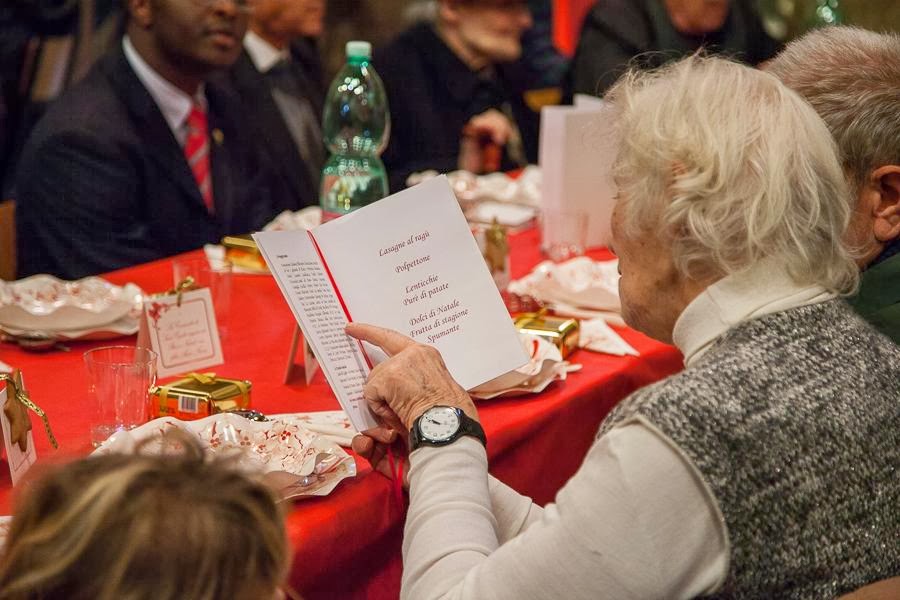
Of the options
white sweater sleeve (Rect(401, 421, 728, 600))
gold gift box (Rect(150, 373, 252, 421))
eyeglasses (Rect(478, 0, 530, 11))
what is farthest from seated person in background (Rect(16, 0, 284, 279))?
white sweater sleeve (Rect(401, 421, 728, 600))

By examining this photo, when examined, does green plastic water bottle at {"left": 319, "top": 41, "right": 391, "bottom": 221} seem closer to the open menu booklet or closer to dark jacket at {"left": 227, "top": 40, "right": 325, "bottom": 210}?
dark jacket at {"left": 227, "top": 40, "right": 325, "bottom": 210}

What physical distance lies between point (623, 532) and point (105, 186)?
2.36 m

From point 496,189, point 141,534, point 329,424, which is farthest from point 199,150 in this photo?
point 141,534

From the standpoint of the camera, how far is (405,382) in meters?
1.55

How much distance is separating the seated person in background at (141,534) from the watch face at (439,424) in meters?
0.53

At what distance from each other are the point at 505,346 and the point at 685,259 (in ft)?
1.28

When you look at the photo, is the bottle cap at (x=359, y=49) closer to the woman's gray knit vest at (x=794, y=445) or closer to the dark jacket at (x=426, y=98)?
the woman's gray knit vest at (x=794, y=445)

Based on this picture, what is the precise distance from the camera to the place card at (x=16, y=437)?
57.9 inches

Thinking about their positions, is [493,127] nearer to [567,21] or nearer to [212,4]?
[212,4]

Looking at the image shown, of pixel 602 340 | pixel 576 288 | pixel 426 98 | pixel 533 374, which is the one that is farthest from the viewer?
pixel 426 98

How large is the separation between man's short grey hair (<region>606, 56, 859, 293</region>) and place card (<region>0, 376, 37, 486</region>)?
85 cm

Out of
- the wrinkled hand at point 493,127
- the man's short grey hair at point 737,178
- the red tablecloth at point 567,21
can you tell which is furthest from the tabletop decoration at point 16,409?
the red tablecloth at point 567,21

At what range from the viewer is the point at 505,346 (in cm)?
169

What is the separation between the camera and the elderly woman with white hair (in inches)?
47.0
